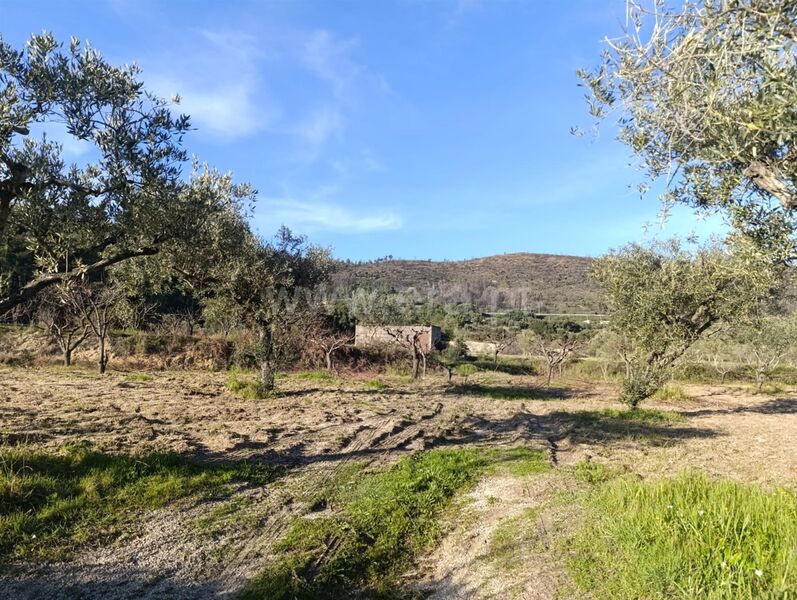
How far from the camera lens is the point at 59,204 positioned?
871 cm

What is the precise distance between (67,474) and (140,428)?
3567 millimetres

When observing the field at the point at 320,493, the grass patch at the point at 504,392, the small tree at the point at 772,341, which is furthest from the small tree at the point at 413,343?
the small tree at the point at 772,341

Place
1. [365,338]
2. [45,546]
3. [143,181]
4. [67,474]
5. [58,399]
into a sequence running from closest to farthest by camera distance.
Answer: [45,546], [67,474], [143,181], [58,399], [365,338]

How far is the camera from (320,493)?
25.5 ft

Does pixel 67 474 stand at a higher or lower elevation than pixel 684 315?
lower

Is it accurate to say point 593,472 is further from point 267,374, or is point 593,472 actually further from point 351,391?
point 351,391

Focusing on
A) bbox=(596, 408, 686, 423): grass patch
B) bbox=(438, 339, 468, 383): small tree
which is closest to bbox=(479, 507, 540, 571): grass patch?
bbox=(596, 408, 686, 423): grass patch

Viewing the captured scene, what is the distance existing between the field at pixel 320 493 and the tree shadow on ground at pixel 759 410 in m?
4.12

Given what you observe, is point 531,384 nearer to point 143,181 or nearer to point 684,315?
point 684,315

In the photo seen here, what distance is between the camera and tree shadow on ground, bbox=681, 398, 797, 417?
1979 cm

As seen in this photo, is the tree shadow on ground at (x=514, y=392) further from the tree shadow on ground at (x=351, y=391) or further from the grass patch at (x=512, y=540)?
the grass patch at (x=512, y=540)

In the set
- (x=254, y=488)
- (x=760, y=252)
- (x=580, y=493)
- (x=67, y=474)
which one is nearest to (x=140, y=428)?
(x=67, y=474)

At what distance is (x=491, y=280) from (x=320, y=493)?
290 feet

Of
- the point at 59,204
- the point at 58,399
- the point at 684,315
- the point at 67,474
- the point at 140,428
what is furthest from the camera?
the point at 684,315
